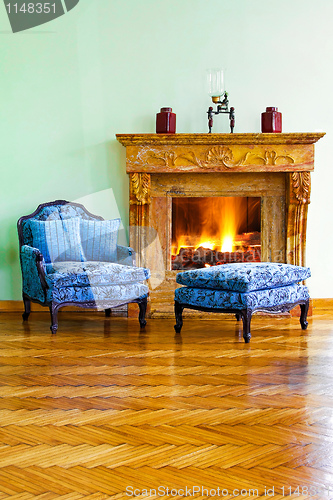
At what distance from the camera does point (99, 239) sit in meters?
4.75

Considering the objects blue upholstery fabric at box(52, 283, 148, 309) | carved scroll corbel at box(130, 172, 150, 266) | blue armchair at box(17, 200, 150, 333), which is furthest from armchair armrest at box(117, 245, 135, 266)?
blue upholstery fabric at box(52, 283, 148, 309)

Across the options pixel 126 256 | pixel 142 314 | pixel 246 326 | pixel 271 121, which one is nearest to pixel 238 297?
pixel 246 326

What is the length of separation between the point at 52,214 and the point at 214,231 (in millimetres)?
1460

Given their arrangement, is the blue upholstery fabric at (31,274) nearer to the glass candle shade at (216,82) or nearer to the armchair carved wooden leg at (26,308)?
the armchair carved wooden leg at (26,308)

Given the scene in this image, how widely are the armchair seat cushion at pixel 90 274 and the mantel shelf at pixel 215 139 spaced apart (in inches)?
46.0

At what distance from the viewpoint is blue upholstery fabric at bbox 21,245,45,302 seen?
4203 millimetres

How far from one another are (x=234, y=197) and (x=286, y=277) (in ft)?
4.35

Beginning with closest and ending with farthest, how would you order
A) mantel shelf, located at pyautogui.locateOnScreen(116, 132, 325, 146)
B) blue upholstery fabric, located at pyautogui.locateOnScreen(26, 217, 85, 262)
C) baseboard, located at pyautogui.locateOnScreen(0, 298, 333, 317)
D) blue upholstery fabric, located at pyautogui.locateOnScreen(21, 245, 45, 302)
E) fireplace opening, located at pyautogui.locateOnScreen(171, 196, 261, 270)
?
1. blue upholstery fabric, located at pyautogui.locateOnScreen(21, 245, 45, 302)
2. blue upholstery fabric, located at pyautogui.locateOnScreen(26, 217, 85, 262)
3. mantel shelf, located at pyautogui.locateOnScreen(116, 132, 325, 146)
4. baseboard, located at pyautogui.locateOnScreen(0, 298, 333, 317)
5. fireplace opening, located at pyautogui.locateOnScreen(171, 196, 261, 270)

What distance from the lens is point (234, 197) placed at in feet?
16.8

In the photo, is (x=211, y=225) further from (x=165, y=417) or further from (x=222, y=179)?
(x=165, y=417)

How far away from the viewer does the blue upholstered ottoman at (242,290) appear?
3.78 meters

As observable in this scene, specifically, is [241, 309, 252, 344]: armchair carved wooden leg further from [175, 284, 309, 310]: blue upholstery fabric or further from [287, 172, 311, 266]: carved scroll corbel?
[287, 172, 311, 266]: carved scroll corbel

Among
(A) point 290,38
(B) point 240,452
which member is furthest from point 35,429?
(A) point 290,38

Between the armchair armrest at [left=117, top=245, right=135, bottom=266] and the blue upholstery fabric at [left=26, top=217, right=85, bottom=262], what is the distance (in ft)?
0.98
